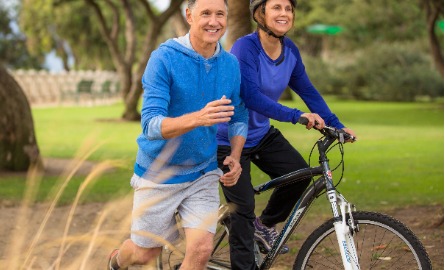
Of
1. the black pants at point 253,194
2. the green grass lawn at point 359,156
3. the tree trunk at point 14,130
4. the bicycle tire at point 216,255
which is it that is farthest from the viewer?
the tree trunk at point 14,130

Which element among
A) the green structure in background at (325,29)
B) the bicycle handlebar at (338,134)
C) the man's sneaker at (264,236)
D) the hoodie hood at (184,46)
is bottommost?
the green structure in background at (325,29)

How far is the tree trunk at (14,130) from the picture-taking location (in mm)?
11984

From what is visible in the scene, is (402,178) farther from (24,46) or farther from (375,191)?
(24,46)

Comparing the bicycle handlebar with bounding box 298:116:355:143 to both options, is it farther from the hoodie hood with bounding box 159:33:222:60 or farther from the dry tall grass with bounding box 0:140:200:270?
the dry tall grass with bounding box 0:140:200:270

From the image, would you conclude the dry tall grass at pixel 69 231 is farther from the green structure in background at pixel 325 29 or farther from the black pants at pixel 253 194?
the green structure in background at pixel 325 29

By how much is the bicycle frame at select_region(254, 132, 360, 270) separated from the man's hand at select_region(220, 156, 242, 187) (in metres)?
0.42

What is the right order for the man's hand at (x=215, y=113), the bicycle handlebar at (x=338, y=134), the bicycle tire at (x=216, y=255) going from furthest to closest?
the bicycle tire at (x=216, y=255) < the bicycle handlebar at (x=338, y=134) < the man's hand at (x=215, y=113)

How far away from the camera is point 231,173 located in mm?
4484

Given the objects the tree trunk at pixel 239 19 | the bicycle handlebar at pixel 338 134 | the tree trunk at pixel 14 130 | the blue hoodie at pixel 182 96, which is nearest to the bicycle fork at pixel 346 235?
the bicycle handlebar at pixel 338 134

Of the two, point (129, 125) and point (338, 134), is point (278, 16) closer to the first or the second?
point (338, 134)

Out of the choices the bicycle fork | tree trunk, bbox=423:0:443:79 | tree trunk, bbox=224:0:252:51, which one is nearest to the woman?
the bicycle fork

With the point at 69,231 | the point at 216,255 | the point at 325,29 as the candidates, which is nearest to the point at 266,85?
the point at 216,255

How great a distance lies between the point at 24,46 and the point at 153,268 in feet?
239

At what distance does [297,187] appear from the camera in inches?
205
